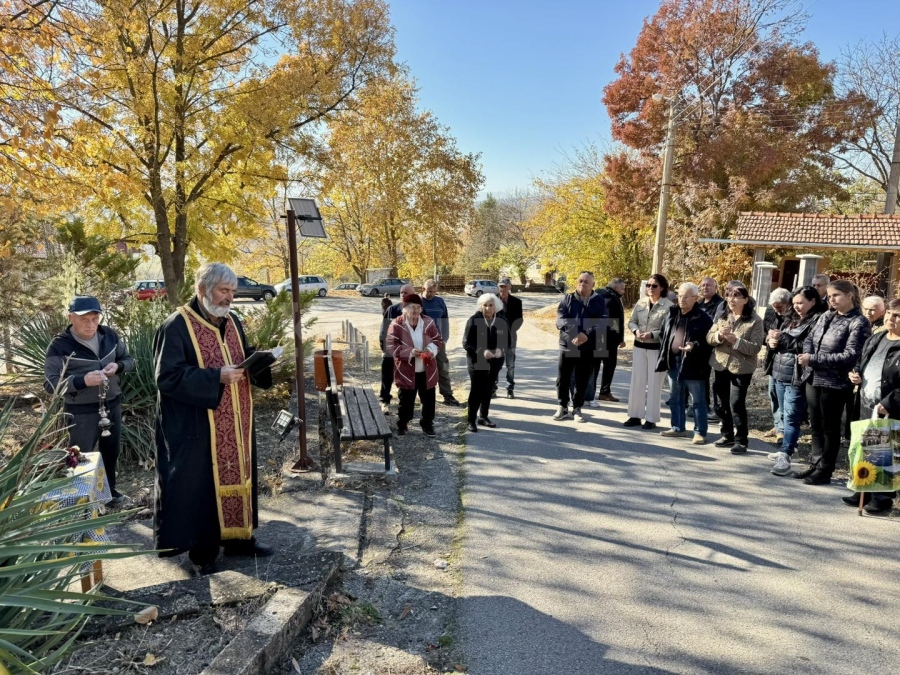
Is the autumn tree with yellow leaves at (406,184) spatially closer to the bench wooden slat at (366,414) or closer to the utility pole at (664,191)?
the utility pole at (664,191)

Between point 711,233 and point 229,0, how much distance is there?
51.3ft

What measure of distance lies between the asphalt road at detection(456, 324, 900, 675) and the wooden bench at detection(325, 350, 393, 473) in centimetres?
92

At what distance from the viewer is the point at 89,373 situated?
445cm

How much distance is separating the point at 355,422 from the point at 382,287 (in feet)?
108

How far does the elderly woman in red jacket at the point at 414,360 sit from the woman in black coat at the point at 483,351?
464 mm

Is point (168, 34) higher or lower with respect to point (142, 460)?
higher

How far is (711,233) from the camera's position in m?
18.8

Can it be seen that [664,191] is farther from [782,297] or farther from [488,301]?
[488,301]

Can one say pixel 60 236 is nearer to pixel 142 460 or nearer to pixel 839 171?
pixel 142 460

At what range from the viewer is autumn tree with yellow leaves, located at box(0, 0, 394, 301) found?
672 centimetres

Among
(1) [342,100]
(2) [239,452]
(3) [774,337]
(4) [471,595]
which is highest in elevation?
(1) [342,100]

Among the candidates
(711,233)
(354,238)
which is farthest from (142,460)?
(354,238)

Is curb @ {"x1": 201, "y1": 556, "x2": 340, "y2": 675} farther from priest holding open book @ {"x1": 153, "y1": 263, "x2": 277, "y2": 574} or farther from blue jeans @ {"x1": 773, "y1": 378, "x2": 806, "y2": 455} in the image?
blue jeans @ {"x1": 773, "y1": 378, "x2": 806, "y2": 455}

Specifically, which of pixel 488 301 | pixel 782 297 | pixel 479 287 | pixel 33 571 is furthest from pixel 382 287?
pixel 33 571
